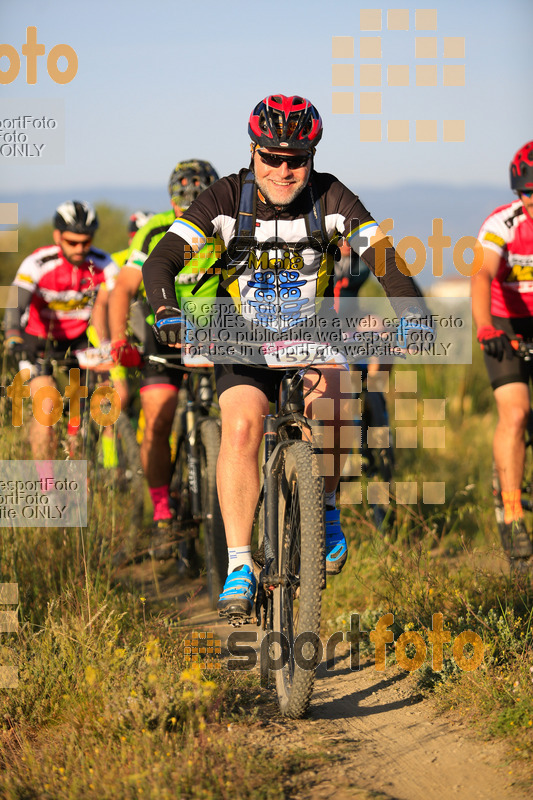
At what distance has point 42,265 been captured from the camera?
25.8 feet

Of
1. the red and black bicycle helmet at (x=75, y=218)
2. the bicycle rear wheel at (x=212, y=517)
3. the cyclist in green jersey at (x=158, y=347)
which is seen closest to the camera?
the bicycle rear wheel at (x=212, y=517)

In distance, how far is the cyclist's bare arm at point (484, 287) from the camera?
19.1 feet

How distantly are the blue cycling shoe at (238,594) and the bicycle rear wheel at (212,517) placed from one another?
60.4 inches

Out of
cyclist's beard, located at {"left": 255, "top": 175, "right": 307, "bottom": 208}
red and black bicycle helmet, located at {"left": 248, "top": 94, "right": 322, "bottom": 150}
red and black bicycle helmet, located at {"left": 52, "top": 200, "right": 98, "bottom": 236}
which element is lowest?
cyclist's beard, located at {"left": 255, "top": 175, "right": 307, "bottom": 208}

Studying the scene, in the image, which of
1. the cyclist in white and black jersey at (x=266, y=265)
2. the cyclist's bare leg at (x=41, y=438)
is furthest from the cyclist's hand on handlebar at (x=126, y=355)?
the cyclist in white and black jersey at (x=266, y=265)

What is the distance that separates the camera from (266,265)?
14.4 feet

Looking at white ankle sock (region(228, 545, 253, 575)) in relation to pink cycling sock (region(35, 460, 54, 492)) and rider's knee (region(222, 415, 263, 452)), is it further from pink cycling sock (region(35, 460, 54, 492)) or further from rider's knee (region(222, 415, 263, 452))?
pink cycling sock (region(35, 460, 54, 492))

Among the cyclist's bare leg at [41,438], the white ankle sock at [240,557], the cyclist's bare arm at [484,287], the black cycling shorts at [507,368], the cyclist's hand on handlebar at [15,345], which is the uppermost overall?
the cyclist's bare arm at [484,287]

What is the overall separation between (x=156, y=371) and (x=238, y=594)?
2.74 metres

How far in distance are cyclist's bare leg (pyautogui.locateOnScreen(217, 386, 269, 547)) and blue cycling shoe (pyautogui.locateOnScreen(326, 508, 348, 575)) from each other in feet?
1.14

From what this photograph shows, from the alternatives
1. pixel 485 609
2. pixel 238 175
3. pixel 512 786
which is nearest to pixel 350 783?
pixel 512 786

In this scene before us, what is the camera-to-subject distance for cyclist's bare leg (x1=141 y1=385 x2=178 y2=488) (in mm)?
6297

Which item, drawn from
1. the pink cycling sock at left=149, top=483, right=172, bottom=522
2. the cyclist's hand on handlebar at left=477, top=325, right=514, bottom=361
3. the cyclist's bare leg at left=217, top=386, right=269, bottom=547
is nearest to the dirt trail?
the cyclist's bare leg at left=217, top=386, right=269, bottom=547

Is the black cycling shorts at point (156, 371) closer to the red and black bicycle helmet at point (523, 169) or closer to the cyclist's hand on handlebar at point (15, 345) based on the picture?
the cyclist's hand on handlebar at point (15, 345)
